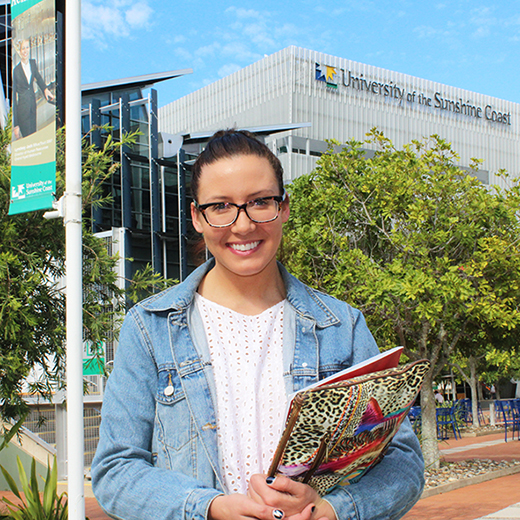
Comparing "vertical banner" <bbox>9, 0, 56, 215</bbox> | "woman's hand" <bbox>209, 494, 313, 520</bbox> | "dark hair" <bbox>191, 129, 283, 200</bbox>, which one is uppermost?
"vertical banner" <bbox>9, 0, 56, 215</bbox>

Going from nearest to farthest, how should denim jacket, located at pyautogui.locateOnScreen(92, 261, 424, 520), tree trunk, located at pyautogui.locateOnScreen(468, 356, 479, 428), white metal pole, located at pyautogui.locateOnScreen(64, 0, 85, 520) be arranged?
denim jacket, located at pyautogui.locateOnScreen(92, 261, 424, 520)
white metal pole, located at pyautogui.locateOnScreen(64, 0, 85, 520)
tree trunk, located at pyautogui.locateOnScreen(468, 356, 479, 428)

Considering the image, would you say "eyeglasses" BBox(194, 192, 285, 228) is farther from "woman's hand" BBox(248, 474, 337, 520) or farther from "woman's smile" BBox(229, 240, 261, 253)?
"woman's hand" BBox(248, 474, 337, 520)

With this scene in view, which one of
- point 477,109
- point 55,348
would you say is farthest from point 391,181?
point 477,109

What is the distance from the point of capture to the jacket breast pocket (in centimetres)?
166

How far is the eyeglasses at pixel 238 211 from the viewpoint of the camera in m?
1.77

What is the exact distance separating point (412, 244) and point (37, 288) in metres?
7.73

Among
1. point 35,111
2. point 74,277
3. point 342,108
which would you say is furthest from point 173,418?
point 342,108

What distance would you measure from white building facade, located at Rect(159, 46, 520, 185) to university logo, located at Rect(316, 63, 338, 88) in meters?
0.07

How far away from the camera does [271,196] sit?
70.3 inches

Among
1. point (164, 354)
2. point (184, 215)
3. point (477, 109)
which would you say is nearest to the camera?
point (164, 354)

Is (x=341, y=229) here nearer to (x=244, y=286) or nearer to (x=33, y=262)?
(x=33, y=262)

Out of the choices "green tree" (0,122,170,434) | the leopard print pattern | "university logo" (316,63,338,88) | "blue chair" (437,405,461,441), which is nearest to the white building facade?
"university logo" (316,63,338,88)

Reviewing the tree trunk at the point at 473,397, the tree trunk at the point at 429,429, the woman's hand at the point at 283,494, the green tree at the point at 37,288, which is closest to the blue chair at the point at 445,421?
the tree trunk at the point at 473,397

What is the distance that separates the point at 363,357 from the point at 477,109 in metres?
57.6
